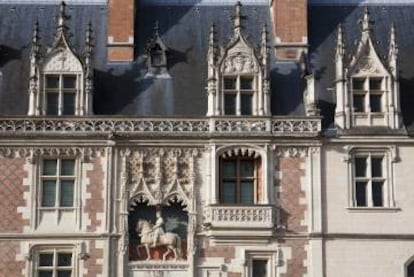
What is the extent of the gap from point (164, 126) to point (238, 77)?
279 cm

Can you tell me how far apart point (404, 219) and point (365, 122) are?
3.22 metres

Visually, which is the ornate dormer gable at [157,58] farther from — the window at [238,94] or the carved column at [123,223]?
the carved column at [123,223]

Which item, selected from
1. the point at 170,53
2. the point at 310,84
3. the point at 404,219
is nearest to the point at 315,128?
the point at 310,84

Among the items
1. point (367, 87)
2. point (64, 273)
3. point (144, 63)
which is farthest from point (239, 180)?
point (64, 273)

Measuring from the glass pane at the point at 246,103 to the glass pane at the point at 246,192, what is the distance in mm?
2247

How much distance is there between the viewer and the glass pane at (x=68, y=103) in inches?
1225

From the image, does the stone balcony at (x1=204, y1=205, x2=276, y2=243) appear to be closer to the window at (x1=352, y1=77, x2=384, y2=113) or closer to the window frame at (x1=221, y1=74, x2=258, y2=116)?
the window frame at (x1=221, y1=74, x2=258, y2=116)

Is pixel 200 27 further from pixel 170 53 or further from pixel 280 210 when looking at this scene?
pixel 280 210

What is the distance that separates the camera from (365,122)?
31031mm

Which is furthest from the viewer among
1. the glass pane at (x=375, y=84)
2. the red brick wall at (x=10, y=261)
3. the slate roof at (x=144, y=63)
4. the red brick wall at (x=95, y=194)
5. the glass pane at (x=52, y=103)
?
the slate roof at (x=144, y=63)

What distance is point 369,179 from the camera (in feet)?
100

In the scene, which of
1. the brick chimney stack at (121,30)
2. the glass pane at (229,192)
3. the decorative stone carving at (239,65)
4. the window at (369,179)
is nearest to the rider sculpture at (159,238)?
the glass pane at (229,192)

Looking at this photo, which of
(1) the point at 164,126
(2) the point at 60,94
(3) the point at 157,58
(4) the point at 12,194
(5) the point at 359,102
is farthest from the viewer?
(3) the point at 157,58

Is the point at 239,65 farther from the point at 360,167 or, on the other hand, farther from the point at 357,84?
the point at 360,167
